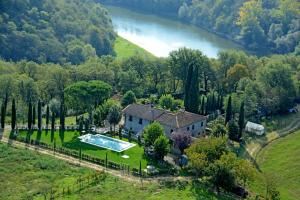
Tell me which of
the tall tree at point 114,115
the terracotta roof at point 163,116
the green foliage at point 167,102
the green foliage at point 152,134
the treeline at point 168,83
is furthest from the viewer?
the green foliage at point 167,102

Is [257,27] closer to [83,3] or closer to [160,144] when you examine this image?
[83,3]

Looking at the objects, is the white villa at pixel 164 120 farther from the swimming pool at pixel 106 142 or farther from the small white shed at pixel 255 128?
the small white shed at pixel 255 128

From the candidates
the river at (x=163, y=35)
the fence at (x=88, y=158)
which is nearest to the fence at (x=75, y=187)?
the fence at (x=88, y=158)

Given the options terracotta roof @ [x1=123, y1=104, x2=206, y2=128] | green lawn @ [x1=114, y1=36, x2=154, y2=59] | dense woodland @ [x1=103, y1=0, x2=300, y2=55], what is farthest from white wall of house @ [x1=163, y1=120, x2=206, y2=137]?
dense woodland @ [x1=103, y1=0, x2=300, y2=55]

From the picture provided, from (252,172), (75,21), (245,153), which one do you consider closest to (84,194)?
(252,172)

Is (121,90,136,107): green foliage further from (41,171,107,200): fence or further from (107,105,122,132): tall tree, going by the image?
(41,171,107,200): fence

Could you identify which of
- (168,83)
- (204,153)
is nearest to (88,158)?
(204,153)
